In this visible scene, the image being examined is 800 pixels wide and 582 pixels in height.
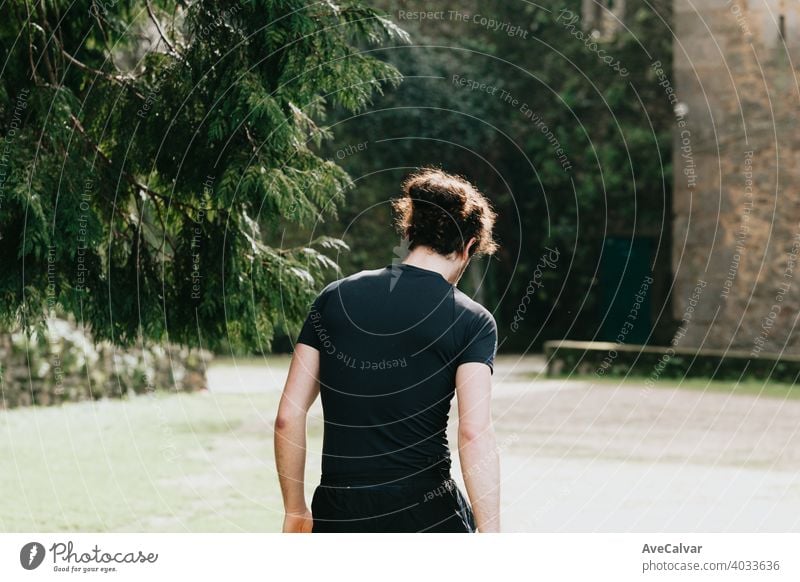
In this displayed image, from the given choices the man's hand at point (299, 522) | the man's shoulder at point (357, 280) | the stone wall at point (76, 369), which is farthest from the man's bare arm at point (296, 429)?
the stone wall at point (76, 369)

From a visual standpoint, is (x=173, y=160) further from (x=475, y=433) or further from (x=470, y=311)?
(x=475, y=433)

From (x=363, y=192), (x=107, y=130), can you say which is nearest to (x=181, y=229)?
(x=107, y=130)

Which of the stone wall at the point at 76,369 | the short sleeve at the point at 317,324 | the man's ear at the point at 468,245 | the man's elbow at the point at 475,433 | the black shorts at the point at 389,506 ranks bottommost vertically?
the stone wall at the point at 76,369

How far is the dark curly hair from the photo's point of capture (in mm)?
3623

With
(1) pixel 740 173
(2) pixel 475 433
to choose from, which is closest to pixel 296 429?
(2) pixel 475 433

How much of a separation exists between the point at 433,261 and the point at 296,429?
665mm

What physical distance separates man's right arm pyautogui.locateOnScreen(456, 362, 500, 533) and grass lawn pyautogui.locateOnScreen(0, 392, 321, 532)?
143 inches

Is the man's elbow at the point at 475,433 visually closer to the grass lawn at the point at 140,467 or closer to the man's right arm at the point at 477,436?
the man's right arm at the point at 477,436

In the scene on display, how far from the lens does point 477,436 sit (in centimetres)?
349

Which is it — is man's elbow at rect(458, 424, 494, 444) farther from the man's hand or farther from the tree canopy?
the tree canopy
